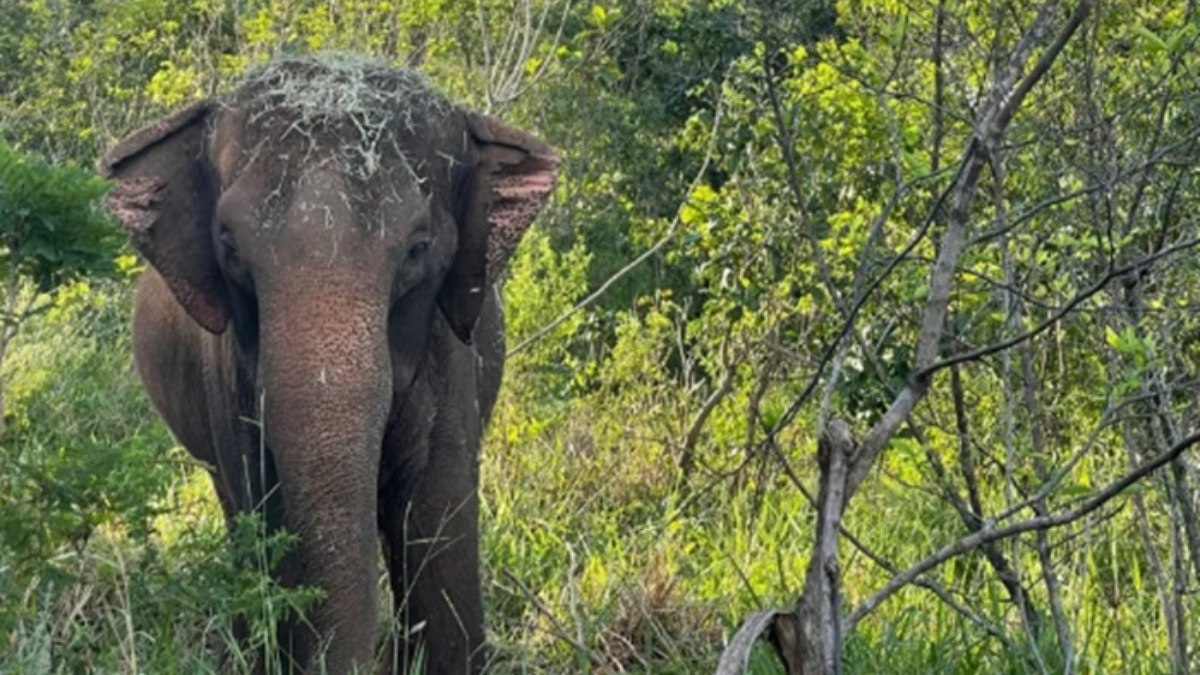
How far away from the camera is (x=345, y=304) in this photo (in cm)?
486

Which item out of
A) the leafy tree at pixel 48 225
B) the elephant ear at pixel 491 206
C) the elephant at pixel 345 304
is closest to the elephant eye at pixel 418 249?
the elephant at pixel 345 304

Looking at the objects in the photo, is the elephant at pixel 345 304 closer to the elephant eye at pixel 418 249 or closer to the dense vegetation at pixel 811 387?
the elephant eye at pixel 418 249

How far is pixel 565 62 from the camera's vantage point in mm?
13203

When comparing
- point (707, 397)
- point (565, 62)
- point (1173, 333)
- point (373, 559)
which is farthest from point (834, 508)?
point (565, 62)

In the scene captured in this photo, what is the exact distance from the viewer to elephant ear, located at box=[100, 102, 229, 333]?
5477mm

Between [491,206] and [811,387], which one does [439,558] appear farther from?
[811,387]

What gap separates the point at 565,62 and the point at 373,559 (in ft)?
28.5

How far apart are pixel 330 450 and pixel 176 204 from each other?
3.77 feet

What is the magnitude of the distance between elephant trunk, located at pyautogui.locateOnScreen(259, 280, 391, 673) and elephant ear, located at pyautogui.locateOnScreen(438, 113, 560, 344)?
0.76m

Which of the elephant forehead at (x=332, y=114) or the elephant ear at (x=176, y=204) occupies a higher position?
the elephant forehead at (x=332, y=114)

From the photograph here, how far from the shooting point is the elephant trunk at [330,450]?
4.70 meters

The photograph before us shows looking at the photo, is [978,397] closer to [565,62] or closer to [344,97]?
[344,97]

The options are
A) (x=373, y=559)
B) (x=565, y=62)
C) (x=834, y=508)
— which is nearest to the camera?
(x=834, y=508)

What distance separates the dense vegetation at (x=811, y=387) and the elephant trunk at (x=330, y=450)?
196 mm
